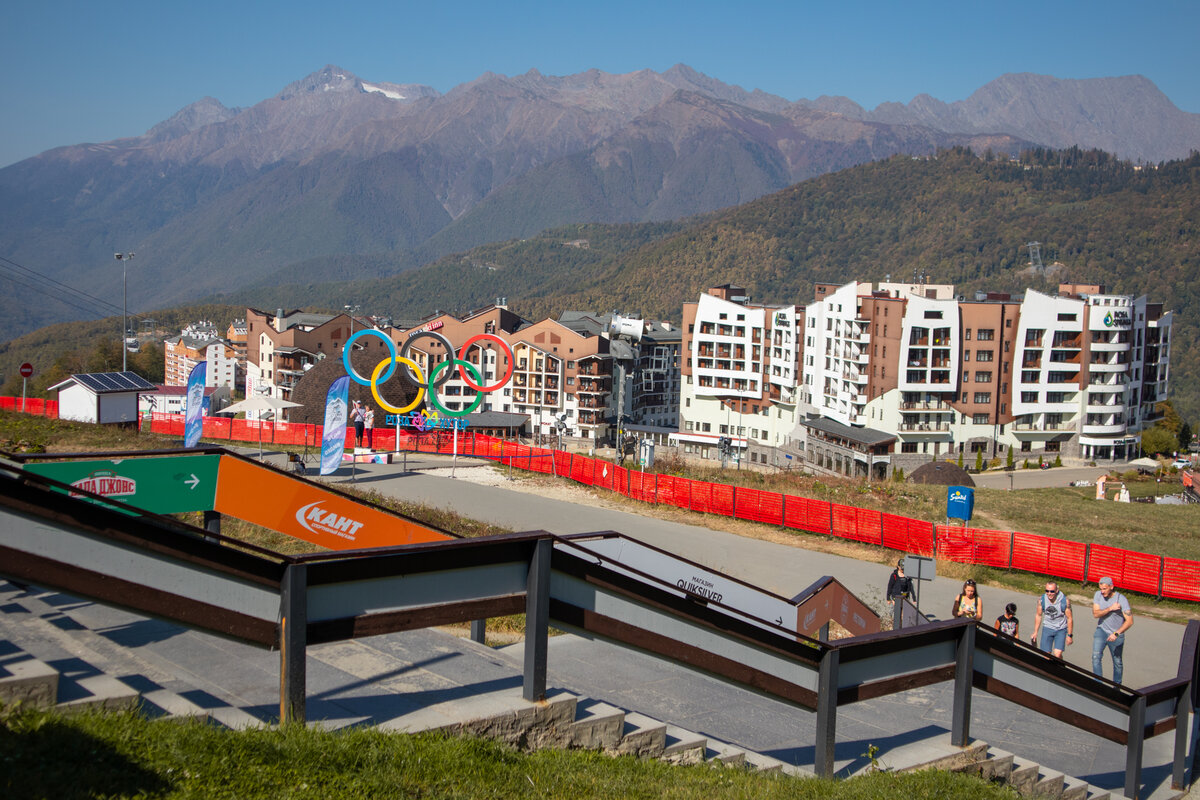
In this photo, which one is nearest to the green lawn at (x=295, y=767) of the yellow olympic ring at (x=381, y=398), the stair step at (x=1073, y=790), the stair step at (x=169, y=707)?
the stair step at (x=169, y=707)

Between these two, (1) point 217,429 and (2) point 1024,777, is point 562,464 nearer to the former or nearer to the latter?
(1) point 217,429

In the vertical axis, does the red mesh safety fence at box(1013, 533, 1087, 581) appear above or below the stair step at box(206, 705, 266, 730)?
below

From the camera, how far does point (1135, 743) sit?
8523 millimetres

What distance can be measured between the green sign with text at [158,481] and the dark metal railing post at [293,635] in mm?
4742

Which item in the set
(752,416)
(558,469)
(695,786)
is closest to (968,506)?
(558,469)

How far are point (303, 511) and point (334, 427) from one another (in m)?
17.9

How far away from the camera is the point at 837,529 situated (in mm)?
26484

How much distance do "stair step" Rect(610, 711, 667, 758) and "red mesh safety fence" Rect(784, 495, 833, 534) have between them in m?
21.1

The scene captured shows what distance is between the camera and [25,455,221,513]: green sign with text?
9.12 metres

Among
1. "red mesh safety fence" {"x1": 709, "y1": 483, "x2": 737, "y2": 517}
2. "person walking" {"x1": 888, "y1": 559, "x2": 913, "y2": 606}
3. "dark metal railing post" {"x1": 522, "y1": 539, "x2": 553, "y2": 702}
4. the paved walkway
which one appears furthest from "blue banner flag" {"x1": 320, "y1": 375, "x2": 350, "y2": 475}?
"dark metal railing post" {"x1": 522, "y1": 539, "x2": 553, "y2": 702}

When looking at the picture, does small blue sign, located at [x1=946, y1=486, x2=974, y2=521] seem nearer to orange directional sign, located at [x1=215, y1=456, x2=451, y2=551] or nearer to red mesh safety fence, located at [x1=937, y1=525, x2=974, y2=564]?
red mesh safety fence, located at [x1=937, y1=525, x2=974, y2=564]

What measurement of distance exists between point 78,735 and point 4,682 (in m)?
0.54

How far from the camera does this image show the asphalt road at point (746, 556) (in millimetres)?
18578

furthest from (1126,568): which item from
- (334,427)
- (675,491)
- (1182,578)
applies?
(334,427)
